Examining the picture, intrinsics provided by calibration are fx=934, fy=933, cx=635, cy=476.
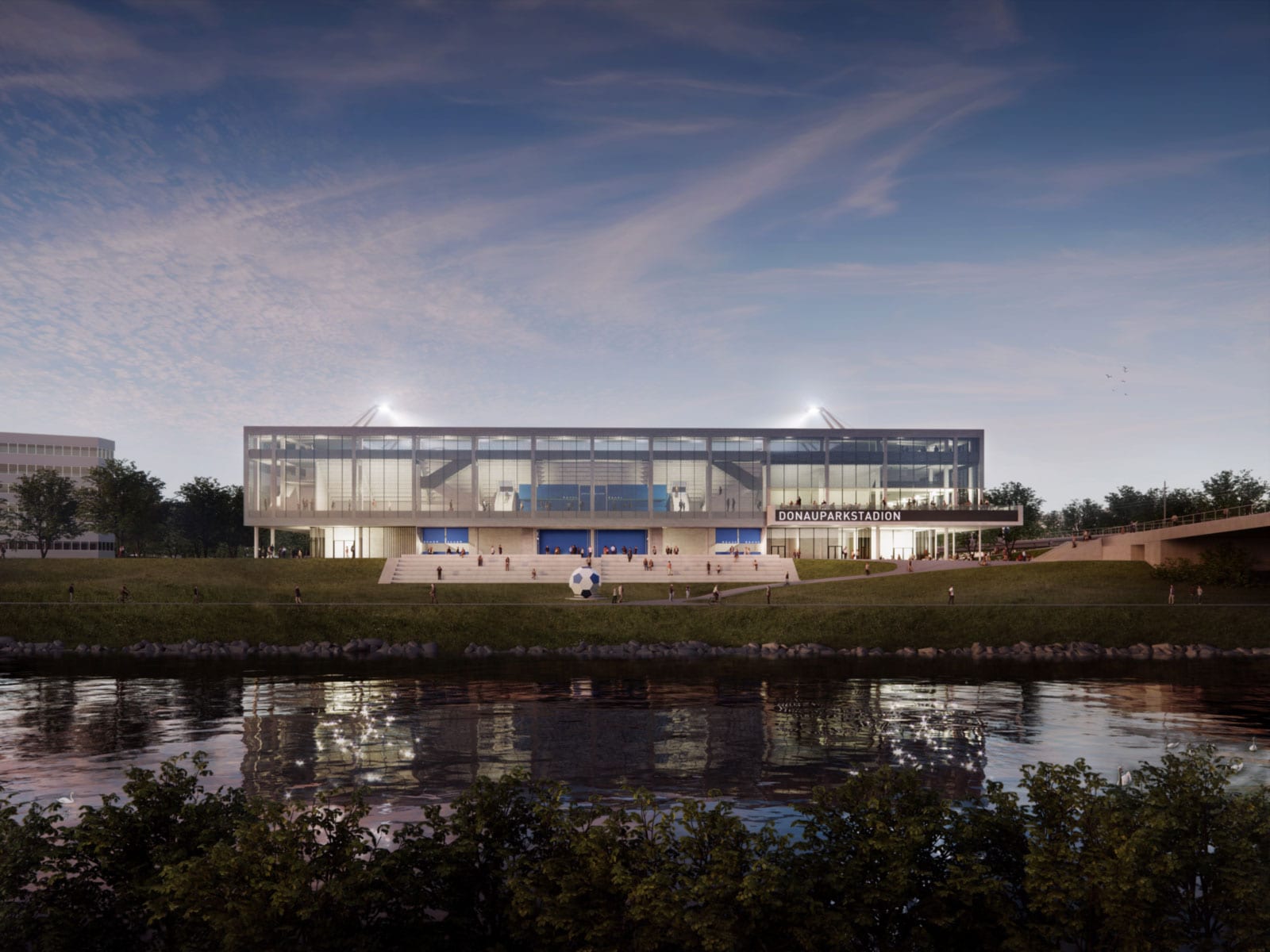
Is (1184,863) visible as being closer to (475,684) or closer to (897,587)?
(475,684)

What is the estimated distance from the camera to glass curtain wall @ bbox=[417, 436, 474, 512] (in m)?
116

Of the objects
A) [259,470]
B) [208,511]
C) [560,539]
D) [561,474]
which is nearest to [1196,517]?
[561,474]

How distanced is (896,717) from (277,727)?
22.8 m

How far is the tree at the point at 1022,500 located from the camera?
172 metres

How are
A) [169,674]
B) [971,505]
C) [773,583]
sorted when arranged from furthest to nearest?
[971,505] → [773,583] → [169,674]

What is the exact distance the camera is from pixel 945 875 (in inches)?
441

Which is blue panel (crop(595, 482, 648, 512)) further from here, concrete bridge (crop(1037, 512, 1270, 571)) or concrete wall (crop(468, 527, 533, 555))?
concrete bridge (crop(1037, 512, 1270, 571))

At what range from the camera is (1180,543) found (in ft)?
288

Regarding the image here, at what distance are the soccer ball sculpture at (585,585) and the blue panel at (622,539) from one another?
38.0 metres

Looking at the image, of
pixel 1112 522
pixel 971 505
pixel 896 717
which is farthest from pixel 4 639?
pixel 1112 522

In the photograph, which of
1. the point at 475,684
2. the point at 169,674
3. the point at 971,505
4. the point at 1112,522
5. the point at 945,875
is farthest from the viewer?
the point at 1112,522

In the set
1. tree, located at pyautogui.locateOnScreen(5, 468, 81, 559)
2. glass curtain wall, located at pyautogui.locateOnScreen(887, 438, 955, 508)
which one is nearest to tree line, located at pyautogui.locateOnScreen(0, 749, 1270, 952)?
glass curtain wall, located at pyautogui.locateOnScreen(887, 438, 955, 508)

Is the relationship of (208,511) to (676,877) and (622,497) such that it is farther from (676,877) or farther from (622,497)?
(676,877)

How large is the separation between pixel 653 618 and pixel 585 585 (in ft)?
40.4
